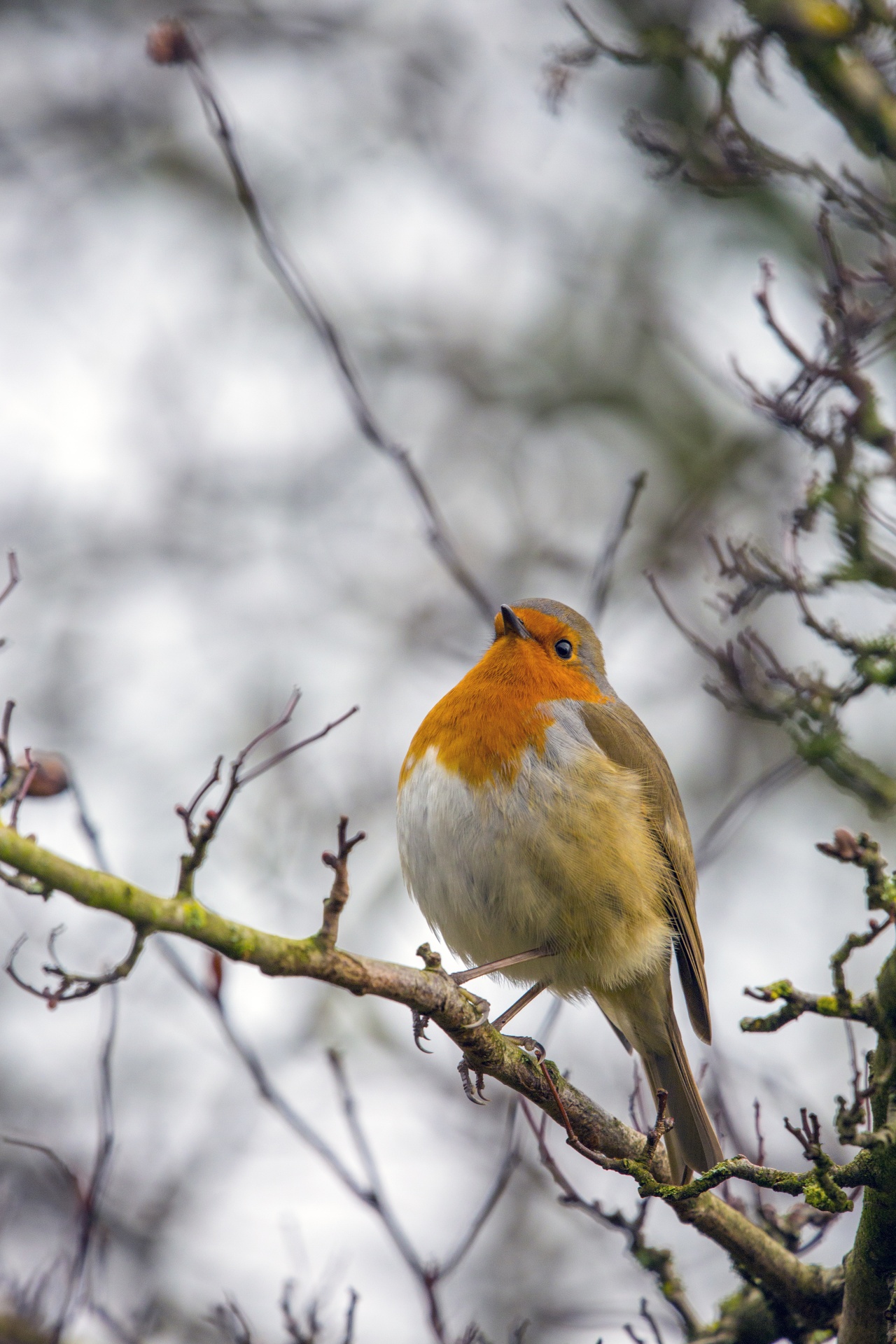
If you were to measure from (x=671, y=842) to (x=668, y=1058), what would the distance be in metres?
0.69

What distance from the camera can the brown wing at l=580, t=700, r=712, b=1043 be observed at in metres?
3.79

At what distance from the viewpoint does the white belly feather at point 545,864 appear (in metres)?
3.33

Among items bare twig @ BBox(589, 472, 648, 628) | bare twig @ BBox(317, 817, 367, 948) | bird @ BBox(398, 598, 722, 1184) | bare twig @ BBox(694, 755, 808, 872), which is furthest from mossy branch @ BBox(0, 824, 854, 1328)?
bare twig @ BBox(589, 472, 648, 628)

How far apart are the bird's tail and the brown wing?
0.10 meters

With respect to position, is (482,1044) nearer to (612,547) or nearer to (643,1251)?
(643,1251)

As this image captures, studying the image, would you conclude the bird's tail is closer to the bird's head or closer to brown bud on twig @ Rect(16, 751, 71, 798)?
the bird's head

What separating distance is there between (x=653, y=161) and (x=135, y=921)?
9.72 ft

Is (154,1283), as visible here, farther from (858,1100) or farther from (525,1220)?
(858,1100)

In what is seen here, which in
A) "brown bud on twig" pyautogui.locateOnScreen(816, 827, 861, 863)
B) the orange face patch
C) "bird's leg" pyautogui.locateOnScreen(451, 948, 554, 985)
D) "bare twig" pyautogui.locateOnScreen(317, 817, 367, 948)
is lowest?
"bare twig" pyautogui.locateOnScreen(317, 817, 367, 948)

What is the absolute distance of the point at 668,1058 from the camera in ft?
12.7

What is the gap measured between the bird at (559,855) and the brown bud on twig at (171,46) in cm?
184

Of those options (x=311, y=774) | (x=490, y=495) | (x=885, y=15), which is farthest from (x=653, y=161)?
(x=490, y=495)

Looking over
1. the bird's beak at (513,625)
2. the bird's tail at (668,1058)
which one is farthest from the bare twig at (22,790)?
the bird's tail at (668,1058)

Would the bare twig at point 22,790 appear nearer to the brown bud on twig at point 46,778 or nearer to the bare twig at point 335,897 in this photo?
the brown bud on twig at point 46,778
